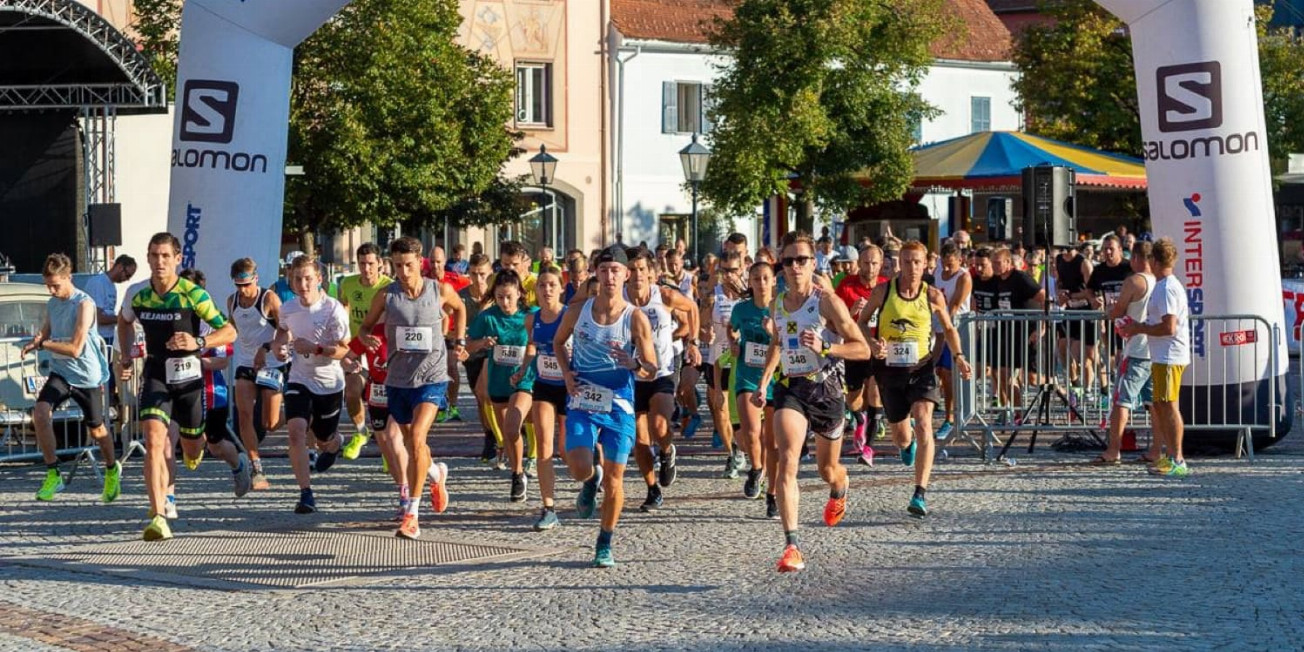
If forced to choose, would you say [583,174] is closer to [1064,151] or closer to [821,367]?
[1064,151]

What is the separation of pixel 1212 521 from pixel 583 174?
35.6 m

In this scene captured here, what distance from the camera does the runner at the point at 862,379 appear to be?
14.6 meters

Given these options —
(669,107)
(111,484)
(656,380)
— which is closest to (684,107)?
(669,107)

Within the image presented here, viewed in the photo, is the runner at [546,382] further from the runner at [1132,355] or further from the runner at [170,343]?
the runner at [1132,355]

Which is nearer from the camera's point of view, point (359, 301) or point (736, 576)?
point (736, 576)

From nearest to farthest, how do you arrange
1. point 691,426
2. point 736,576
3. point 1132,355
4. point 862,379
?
point 736,576, point 1132,355, point 862,379, point 691,426

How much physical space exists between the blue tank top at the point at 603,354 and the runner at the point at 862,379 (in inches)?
144

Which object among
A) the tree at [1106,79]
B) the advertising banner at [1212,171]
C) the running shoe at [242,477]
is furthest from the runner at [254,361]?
the tree at [1106,79]

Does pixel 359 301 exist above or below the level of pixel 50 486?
above

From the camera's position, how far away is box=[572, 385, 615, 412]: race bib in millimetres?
10289

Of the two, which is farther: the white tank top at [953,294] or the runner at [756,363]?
the white tank top at [953,294]

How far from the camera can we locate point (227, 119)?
51.7 feet

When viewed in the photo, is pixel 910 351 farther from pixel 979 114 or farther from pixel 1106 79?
pixel 979 114

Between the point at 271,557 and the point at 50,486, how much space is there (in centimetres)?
347
